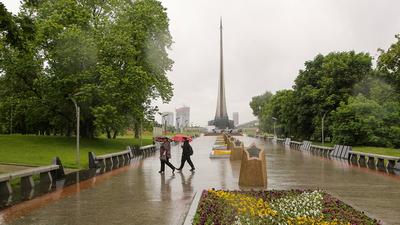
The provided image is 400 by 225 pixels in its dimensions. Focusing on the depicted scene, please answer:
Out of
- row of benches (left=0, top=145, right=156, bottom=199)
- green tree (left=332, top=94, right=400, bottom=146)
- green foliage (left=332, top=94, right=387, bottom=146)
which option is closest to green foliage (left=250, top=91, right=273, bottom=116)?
green foliage (left=332, top=94, right=387, bottom=146)

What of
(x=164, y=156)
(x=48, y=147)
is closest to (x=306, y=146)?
(x=48, y=147)

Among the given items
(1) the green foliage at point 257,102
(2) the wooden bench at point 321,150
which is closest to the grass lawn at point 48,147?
(2) the wooden bench at point 321,150

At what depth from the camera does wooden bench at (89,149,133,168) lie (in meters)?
23.0

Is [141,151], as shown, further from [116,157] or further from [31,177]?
[31,177]

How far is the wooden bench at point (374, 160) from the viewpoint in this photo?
75.6ft

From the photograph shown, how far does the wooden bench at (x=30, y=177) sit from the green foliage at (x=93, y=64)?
49.7 ft

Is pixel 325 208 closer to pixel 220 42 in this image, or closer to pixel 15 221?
pixel 15 221

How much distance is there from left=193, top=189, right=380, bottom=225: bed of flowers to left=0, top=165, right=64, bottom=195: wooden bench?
5977 millimetres

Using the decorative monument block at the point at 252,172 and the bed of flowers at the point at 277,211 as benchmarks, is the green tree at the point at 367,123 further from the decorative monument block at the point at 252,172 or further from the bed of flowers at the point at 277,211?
the bed of flowers at the point at 277,211

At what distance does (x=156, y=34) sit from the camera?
3988 cm

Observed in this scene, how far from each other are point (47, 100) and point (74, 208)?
27.9 m

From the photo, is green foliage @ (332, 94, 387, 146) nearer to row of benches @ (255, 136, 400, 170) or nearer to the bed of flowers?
row of benches @ (255, 136, 400, 170)

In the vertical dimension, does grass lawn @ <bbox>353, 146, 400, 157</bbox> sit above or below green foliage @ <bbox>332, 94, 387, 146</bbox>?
below

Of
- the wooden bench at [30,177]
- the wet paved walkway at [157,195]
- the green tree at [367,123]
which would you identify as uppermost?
the green tree at [367,123]
